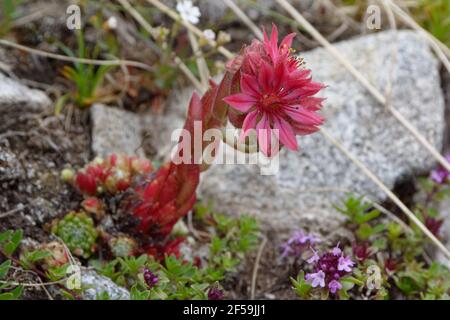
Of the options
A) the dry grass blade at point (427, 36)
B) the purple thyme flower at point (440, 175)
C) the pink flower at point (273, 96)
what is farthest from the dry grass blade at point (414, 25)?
the pink flower at point (273, 96)

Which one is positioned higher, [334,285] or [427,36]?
[427,36]

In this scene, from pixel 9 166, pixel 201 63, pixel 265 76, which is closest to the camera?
pixel 265 76

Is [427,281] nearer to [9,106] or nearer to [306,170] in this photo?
[306,170]

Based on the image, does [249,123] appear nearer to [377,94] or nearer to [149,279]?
[149,279]

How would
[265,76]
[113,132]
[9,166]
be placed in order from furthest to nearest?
[113,132] → [9,166] → [265,76]

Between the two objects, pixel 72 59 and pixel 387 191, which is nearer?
pixel 387 191

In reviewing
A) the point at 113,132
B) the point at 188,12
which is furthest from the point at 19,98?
the point at 188,12

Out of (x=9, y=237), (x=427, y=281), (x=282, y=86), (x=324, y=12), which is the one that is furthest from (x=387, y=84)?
(x=9, y=237)

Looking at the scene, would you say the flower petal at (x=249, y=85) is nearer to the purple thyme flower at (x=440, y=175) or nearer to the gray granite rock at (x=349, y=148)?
the gray granite rock at (x=349, y=148)
